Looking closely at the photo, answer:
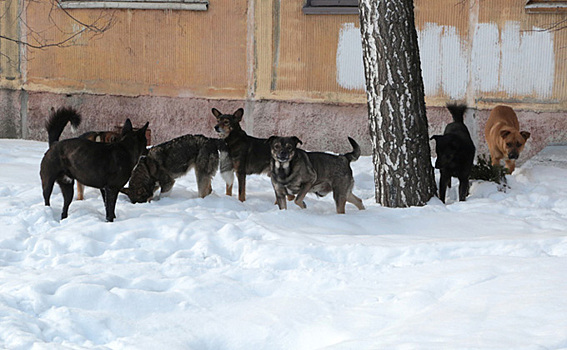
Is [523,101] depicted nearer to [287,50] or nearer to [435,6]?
[435,6]

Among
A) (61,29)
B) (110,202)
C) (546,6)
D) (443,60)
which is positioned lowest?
(110,202)

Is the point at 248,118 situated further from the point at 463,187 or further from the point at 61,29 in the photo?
the point at 463,187

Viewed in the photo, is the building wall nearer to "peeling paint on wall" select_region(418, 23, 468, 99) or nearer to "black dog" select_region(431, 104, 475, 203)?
"peeling paint on wall" select_region(418, 23, 468, 99)

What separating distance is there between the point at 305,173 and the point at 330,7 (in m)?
5.46

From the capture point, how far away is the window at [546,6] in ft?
38.5

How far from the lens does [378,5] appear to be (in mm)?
8117

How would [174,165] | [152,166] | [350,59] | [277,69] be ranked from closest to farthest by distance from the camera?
[152,166], [174,165], [350,59], [277,69]

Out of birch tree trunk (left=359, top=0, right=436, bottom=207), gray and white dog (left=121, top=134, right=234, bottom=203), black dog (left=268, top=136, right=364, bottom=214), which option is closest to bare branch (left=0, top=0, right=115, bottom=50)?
gray and white dog (left=121, top=134, right=234, bottom=203)

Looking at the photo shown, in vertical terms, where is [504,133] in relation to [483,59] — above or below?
below

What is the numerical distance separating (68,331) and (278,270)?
1.84 metres

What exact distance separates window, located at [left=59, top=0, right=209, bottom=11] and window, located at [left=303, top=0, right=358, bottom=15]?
A: 76.7 inches

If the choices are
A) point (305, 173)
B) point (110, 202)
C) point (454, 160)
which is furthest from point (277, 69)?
point (110, 202)

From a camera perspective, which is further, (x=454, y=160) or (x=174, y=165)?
(x=454, y=160)

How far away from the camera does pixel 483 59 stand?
12.2m
